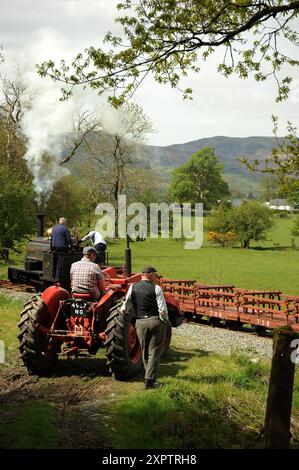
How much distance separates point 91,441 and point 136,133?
159 feet

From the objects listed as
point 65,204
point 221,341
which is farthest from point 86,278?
point 65,204

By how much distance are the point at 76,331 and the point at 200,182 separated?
107 metres

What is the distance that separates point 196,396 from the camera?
7.20 m

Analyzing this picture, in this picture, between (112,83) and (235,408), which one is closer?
(235,408)

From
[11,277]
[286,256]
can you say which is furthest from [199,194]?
[11,277]

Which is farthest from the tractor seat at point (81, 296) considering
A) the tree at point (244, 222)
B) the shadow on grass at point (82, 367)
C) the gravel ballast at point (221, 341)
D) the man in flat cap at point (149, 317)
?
the tree at point (244, 222)

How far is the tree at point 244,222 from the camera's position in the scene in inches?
2613

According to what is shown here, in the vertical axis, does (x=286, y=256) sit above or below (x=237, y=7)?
below

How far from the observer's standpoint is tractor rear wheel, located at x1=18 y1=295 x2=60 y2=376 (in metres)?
8.22

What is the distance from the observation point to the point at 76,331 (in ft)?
27.5

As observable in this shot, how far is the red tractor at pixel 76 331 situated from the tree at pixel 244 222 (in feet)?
193

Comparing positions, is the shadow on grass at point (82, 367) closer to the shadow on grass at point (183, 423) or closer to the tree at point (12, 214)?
the shadow on grass at point (183, 423)

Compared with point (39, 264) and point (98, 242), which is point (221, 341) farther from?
point (39, 264)
